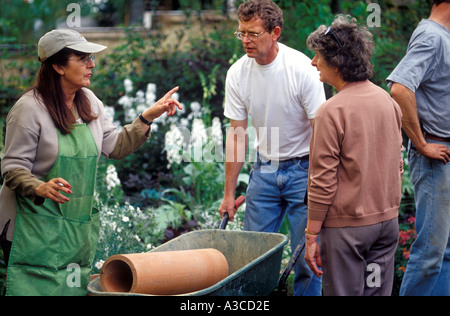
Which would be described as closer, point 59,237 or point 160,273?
point 160,273

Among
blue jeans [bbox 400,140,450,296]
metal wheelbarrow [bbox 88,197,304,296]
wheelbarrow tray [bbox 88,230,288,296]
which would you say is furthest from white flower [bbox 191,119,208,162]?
blue jeans [bbox 400,140,450,296]

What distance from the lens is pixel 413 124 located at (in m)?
3.52

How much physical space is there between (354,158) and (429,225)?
1.07 metres

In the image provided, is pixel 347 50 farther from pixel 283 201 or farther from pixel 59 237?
pixel 59 237

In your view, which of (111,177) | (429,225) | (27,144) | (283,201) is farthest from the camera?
(111,177)

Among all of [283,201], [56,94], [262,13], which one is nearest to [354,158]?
[283,201]

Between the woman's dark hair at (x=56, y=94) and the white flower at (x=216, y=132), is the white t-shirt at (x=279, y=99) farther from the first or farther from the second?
the white flower at (x=216, y=132)

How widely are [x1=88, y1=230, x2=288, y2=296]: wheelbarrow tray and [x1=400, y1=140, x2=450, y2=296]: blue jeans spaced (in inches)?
37.1

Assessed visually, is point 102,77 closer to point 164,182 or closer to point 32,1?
point 164,182

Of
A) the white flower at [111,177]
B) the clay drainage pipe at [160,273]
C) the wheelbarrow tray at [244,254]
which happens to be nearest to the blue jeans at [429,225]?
the wheelbarrow tray at [244,254]

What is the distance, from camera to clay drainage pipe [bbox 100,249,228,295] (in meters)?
2.77

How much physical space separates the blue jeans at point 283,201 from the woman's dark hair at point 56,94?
4.09 feet

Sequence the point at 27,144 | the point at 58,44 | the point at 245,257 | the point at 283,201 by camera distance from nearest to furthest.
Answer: the point at 27,144 < the point at 58,44 < the point at 245,257 < the point at 283,201

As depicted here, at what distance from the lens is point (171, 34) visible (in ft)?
31.4
